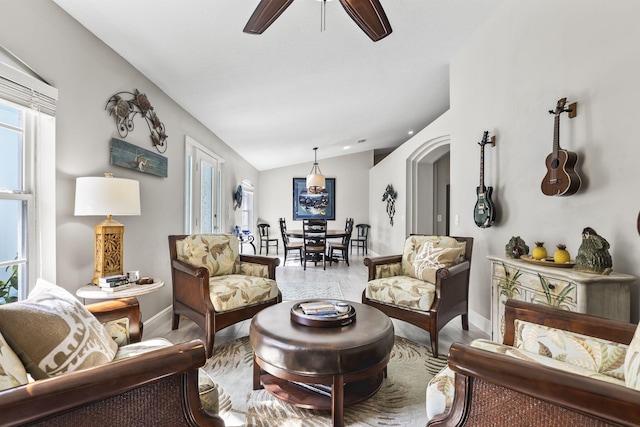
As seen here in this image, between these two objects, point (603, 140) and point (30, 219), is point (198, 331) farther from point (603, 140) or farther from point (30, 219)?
point (603, 140)

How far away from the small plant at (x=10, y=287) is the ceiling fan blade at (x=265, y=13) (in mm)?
1970

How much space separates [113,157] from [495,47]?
3526 millimetres

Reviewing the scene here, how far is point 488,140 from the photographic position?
3.03m

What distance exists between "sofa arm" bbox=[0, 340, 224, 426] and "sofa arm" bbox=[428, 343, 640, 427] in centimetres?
86

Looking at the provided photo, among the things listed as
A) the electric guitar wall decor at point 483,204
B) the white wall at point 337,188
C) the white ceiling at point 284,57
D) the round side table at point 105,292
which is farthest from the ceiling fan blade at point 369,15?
the white wall at point 337,188

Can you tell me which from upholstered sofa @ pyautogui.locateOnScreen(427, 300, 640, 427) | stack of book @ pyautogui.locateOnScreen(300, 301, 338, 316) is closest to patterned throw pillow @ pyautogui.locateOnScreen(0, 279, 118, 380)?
stack of book @ pyautogui.locateOnScreen(300, 301, 338, 316)

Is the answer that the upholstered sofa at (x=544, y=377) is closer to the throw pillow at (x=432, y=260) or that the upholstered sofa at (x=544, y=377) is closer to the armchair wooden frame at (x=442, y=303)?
the armchair wooden frame at (x=442, y=303)

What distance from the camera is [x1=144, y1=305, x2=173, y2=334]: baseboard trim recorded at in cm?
283

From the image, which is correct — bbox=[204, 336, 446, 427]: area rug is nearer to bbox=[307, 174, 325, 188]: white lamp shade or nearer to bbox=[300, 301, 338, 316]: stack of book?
bbox=[300, 301, 338, 316]: stack of book

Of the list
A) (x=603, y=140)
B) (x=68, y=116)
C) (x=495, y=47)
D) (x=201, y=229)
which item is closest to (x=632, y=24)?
(x=603, y=140)

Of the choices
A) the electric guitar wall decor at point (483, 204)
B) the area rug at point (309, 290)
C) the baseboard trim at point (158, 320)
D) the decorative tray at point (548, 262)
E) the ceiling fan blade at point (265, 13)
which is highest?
the ceiling fan blade at point (265, 13)

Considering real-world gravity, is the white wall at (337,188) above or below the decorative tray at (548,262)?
above

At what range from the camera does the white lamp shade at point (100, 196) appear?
1.96 meters

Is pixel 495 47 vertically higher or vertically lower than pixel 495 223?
higher
